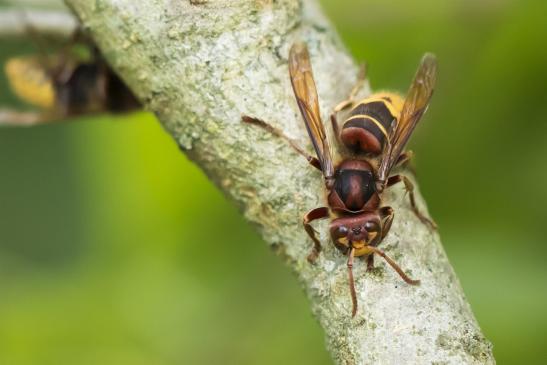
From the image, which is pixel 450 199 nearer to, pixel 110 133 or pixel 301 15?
pixel 301 15

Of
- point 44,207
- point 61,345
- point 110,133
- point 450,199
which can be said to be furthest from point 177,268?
point 44,207

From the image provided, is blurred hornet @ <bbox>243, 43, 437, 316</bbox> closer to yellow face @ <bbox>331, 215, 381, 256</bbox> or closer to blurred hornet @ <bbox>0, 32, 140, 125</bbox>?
yellow face @ <bbox>331, 215, 381, 256</bbox>

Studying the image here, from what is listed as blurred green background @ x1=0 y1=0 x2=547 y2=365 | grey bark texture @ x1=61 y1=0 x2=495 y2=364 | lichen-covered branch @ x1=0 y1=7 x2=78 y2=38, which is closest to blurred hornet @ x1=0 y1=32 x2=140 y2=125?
lichen-covered branch @ x1=0 y1=7 x2=78 y2=38

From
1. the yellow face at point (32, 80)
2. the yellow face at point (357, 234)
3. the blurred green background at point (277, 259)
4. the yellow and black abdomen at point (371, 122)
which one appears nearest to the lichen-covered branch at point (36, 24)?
the yellow face at point (32, 80)

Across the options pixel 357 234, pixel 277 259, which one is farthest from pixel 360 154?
pixel 277 259

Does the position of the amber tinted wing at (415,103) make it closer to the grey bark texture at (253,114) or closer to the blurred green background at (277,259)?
the grey bark texture at (253,114)

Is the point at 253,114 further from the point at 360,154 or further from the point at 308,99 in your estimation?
the point at 360,154
